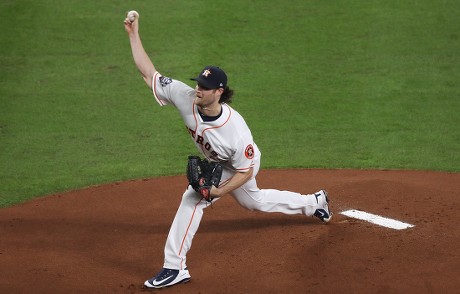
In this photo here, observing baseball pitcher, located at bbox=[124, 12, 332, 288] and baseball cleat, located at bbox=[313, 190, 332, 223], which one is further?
baseball cleat, located at bbox=[313, 190, 332, 223]

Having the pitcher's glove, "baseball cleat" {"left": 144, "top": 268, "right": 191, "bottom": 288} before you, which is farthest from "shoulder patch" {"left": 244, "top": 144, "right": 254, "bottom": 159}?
"baseball cleat" {"left": 144, "top": 268, "right": 191, "bottom": 288}

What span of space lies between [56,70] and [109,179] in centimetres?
343

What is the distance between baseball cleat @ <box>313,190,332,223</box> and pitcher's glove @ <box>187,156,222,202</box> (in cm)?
122

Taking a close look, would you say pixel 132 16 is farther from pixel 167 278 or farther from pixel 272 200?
pixel 167 278

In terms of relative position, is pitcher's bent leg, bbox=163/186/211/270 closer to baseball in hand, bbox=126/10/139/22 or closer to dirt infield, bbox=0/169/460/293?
dirt infield, bbox=0/169/460/293

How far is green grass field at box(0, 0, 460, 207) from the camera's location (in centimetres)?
1014

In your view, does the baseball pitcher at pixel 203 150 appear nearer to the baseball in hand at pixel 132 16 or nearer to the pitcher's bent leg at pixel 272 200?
the baseball in hand at pixel 132 16

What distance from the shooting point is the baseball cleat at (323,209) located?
25.8 feet

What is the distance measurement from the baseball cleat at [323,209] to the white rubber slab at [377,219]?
1.12ft

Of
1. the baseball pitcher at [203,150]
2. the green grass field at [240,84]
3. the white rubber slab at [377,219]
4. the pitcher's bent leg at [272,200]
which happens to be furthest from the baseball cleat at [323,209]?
the green grass field at [240,84]

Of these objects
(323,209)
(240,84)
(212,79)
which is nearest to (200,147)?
(212,79)

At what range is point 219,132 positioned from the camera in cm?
702

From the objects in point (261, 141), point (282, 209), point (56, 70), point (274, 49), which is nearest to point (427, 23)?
point (274, 49)

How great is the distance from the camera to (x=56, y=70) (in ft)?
41.1
